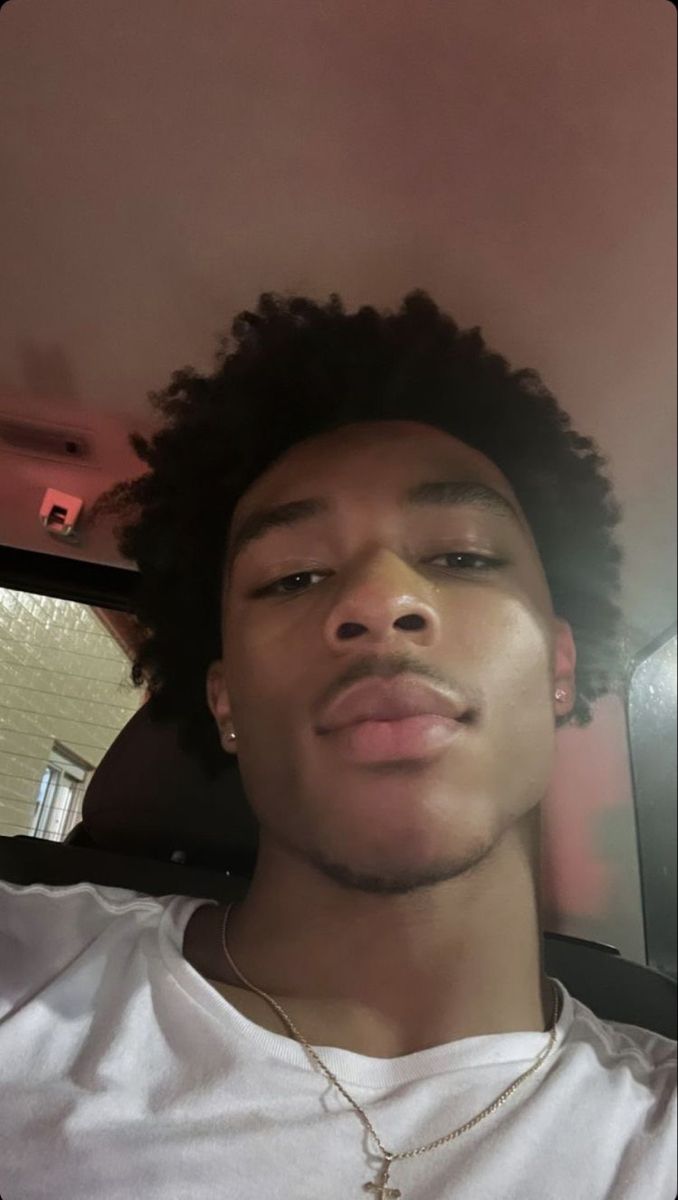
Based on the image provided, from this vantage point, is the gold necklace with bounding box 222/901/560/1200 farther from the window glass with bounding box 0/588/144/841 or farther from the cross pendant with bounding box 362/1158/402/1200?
the window glass with bounding box 0/588/144/841

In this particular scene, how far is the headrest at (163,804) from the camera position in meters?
0.67

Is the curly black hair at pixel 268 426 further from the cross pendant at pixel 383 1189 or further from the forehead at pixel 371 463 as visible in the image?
→ the cross pendant at pixel 383 1189

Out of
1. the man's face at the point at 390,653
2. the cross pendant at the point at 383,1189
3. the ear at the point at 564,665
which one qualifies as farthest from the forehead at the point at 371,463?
the cross pendant at the point at 383,1189

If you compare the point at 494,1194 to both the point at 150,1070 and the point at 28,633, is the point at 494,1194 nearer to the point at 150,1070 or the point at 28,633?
the point at 150,1070

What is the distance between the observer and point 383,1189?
0.51 metres

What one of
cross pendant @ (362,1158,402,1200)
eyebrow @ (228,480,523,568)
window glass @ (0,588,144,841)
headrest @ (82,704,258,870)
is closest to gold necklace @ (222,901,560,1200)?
cross pendant @ (362,1158,402,1200)

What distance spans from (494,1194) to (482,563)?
42 cm

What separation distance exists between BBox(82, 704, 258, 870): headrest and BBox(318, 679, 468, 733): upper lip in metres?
0.13

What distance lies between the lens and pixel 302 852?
2.02 ft

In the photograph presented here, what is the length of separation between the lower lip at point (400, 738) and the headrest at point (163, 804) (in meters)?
0.12

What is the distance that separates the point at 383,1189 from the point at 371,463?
0.51 m

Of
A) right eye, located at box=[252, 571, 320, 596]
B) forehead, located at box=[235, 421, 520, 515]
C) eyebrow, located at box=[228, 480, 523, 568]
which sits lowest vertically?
right eye, located at box=[252, 571, 320, 596]

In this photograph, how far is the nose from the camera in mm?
612

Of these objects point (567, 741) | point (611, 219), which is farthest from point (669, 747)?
point (611, 219)
